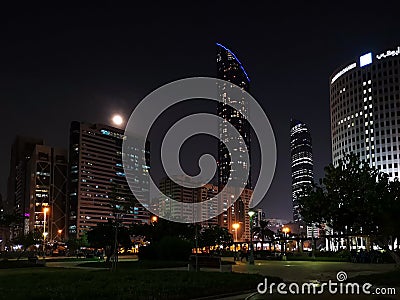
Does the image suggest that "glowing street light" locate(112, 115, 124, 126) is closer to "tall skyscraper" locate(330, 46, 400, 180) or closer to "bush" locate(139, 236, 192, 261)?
"bush" locate(139, 236, 192, 261)

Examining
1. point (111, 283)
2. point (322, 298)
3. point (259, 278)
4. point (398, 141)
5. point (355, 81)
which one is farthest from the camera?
point (355, 81)

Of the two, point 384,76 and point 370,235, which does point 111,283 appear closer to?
point 370,235

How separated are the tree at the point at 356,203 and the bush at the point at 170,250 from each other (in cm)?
2473

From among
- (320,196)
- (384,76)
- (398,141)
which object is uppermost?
(384,76)

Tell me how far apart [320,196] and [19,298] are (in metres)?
14.1

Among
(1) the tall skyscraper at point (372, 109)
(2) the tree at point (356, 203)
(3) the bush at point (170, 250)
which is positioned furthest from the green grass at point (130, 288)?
(1) the tall skyscraper at point (372, 109)

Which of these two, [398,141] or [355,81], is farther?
[355,81]

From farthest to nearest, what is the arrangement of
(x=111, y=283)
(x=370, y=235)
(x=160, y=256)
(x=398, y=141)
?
(x=398, y=141) < (x=160, y=256) < (x=370, y=235) < (x=111, y=283)

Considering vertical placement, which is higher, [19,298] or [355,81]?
[355,81]

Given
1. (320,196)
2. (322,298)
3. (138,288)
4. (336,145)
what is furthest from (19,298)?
(336,145)

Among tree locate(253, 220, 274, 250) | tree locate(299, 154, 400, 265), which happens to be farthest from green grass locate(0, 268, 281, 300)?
tree locate(253, 220, 274, 250)

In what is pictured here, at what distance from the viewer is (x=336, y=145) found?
188375mm

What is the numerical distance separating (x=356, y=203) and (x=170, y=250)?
2742 centimetres

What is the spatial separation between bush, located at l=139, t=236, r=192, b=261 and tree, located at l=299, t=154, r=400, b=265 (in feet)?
81.1
